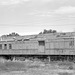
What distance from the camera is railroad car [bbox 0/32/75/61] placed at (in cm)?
3791

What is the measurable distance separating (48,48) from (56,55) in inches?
74.1

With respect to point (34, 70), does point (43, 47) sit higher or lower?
higher

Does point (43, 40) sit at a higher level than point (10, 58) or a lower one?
higher

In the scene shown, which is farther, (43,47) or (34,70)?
(43,47)

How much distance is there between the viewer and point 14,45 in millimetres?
42375

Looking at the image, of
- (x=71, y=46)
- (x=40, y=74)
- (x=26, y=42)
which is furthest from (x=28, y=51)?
(x=40, y=74)

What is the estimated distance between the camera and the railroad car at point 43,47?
124 feet

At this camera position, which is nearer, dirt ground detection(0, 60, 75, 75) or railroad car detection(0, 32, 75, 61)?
dirt ground detection(0, 60, 75, 75)

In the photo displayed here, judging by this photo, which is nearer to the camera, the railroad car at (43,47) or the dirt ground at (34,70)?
the dirt ground at (34,70)

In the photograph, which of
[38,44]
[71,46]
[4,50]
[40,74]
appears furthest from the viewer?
[4,50]

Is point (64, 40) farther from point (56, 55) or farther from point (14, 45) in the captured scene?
point (14, 45)

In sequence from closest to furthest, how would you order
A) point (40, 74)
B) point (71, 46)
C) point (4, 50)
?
point (40, 74), point (71, 46), point (4, 50)

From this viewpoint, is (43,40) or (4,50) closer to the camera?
(43,40)

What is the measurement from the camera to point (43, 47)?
39.7 m
